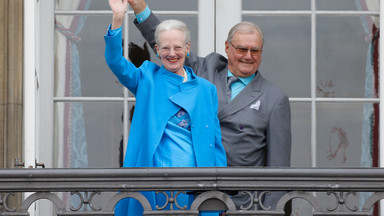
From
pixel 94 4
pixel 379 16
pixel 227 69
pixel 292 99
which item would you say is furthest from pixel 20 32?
pixel 379 16

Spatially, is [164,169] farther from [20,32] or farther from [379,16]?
[379,16]

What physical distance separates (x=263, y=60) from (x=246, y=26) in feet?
3.25

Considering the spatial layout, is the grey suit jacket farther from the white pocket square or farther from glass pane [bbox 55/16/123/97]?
glass pane [bbox 55/16/123/97]

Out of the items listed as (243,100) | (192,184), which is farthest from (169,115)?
(243,100)

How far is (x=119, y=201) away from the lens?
20.0 feet

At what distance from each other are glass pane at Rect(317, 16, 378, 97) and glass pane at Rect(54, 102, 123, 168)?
4.31 feet

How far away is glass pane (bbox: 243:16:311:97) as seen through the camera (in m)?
7.61

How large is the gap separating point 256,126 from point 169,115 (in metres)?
0.78

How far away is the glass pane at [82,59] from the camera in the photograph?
7602mm

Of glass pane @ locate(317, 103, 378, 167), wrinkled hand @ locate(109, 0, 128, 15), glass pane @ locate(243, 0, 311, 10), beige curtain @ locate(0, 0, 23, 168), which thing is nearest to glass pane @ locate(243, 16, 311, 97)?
glass pane @ locate(243, 0, 311, 10)

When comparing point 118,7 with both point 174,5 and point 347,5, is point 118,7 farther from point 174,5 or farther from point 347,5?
point 347,5

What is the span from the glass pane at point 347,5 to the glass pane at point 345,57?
65 millimetres

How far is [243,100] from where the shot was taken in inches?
261

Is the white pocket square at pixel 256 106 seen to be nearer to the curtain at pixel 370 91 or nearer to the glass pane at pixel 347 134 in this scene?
the glass pane at pixel 347 134
